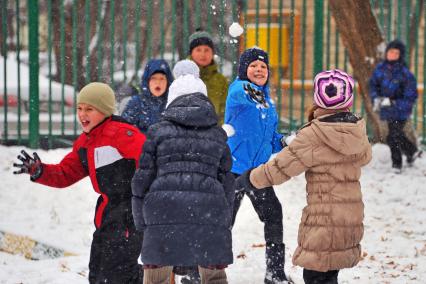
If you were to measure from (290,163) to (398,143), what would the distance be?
19.3 ft

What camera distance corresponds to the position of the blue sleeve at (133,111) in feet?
21.6

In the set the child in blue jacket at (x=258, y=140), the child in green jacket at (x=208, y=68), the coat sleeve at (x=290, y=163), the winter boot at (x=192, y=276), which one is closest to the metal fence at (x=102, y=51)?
the child in green jacket at (x=208, y=68)

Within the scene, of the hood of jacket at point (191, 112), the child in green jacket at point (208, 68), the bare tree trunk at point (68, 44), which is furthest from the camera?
the bare tree trunk at point (68, 44)

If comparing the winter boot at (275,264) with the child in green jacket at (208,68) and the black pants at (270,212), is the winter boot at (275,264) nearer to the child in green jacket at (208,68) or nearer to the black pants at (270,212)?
the black pants at (270,212)

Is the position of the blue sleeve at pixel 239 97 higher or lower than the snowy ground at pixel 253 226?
higher

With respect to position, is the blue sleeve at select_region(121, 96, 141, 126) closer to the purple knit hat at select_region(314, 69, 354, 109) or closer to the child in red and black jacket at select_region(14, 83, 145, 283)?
the child in red and black jacket at select_region(14, 83, 145, 283)

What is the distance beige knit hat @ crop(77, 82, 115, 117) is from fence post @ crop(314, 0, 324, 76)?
6.38 m

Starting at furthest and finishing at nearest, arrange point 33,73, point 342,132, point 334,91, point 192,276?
point 33,73, point 192,276, point 334,91, point 342,132

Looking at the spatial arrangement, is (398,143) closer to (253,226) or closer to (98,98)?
(253,226)

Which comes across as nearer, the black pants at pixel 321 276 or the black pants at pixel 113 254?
the black pants at pixel 321 276

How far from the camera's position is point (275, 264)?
5555 millimetres

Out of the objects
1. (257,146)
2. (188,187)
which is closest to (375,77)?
(257,146)

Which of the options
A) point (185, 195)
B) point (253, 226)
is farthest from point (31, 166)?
point (253, 226)

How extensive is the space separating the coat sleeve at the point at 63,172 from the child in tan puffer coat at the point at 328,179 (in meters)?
1.00
